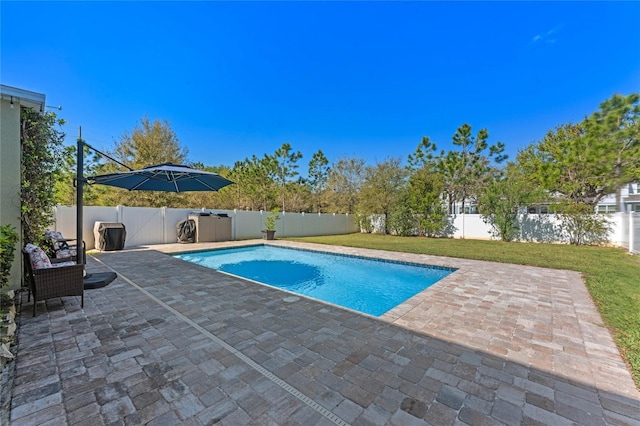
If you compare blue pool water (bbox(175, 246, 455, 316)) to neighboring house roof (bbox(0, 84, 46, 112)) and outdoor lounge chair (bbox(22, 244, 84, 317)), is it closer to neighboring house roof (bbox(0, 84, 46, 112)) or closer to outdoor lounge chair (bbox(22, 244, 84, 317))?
outdoor lounge chair (bbox(22, 244, 84, 317))

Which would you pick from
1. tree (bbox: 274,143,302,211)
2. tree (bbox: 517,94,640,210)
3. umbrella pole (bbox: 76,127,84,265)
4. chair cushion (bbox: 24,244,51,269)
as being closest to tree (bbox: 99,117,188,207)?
tree (bbox: 274,143,302,211)

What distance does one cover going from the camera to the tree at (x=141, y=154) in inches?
660

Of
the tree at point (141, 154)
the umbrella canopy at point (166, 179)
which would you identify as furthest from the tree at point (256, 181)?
the umbrella canopy at point (166, 179)

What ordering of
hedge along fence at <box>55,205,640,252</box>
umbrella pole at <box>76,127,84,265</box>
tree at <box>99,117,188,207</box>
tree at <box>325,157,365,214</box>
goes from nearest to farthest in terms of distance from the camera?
umbrella pole at <box>76,127,84,265</box>
hedge along fence at <box>55,205,640,252</box>
tree at <box>99,117,188,207</box>
tree at <box>325,157,365,214</box>

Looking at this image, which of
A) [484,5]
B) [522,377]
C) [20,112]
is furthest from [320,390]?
[484,5]

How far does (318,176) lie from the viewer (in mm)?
26078

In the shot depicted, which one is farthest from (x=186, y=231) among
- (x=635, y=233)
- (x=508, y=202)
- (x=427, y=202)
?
(x=635, y=233)

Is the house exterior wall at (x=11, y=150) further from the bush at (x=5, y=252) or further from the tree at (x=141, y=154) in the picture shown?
the tree at (x=141, y=154)

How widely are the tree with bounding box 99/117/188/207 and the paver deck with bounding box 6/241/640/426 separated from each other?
1508cm

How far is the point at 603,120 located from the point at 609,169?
2314 millimetres

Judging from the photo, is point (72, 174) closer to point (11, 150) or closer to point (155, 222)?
point (155, 222)

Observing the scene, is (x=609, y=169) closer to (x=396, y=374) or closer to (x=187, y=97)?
(x=396, y=374)

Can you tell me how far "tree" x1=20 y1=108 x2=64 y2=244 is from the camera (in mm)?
4340

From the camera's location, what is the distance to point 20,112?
4.23 m
